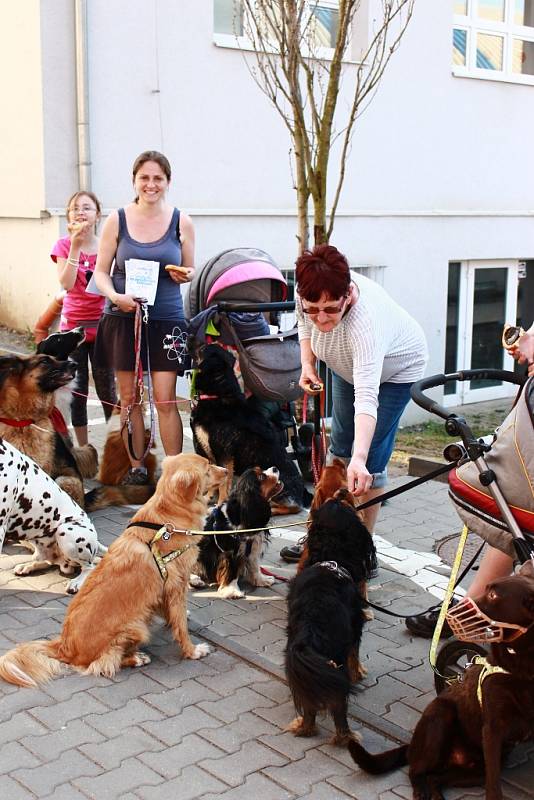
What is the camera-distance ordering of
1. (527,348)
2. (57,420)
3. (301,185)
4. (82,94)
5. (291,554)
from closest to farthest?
1. (527,348)
2. (291,554)
3. (57,420)
4. (301,185)
5. (82,94)

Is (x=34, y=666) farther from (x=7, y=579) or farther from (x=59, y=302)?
(x=59, y=302)

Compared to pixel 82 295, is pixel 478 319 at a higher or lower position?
lower

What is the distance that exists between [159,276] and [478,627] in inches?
165

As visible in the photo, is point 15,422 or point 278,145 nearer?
point 15,422

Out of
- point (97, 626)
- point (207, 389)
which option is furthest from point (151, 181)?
point (97, 626)

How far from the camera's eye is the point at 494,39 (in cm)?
1349

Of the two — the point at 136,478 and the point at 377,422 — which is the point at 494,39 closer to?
the point at 136,478

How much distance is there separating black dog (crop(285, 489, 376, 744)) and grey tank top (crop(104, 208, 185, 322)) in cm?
284

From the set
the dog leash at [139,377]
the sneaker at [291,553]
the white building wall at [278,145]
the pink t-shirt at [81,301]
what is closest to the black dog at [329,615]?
the sneaker at [291,553]

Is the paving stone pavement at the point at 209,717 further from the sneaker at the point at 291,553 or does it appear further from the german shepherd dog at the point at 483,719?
the sneaker at the point at 291,553

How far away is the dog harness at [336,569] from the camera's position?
13.0ft

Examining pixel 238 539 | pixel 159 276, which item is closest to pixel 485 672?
pixel 238 539

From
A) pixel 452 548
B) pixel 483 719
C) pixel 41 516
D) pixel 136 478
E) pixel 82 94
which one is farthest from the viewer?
pixel 82 94

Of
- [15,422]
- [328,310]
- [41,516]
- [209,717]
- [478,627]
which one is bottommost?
[209,717]
